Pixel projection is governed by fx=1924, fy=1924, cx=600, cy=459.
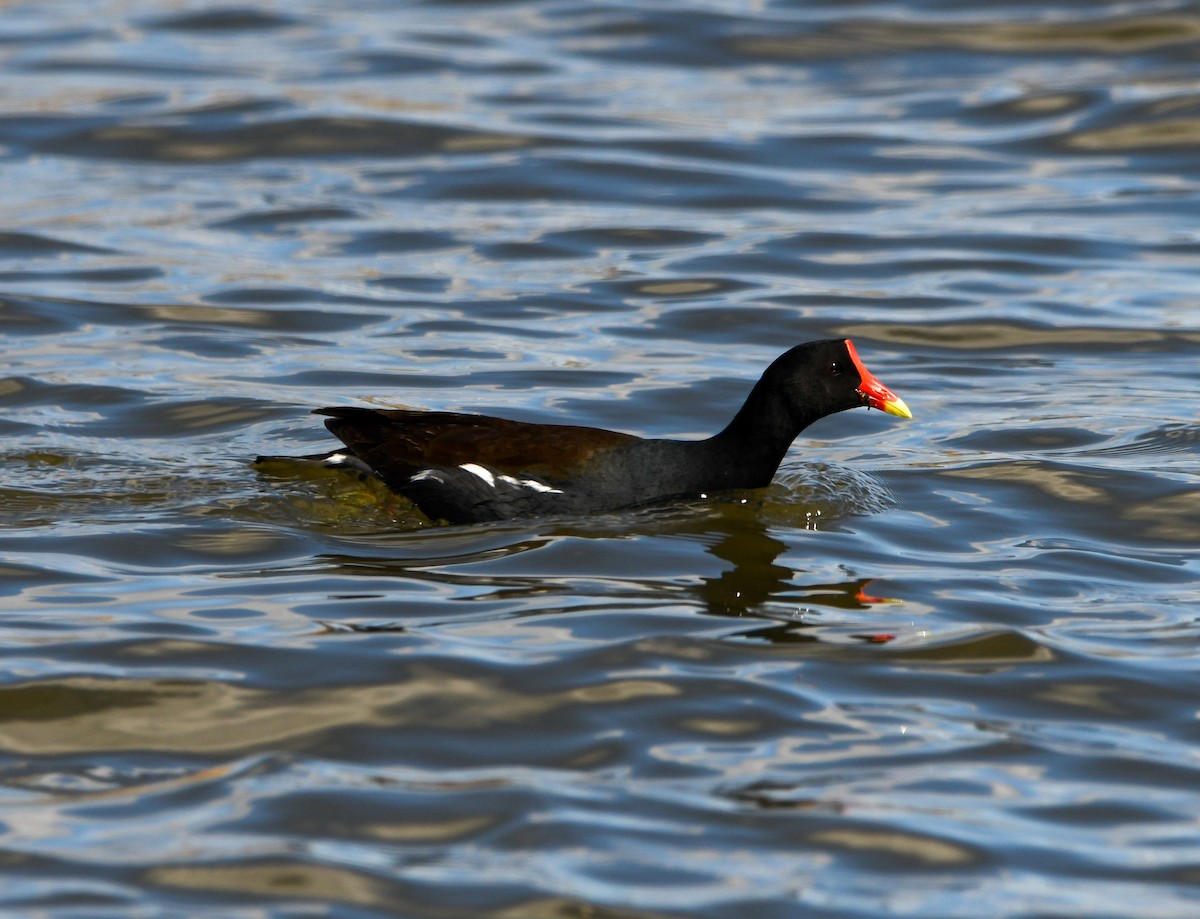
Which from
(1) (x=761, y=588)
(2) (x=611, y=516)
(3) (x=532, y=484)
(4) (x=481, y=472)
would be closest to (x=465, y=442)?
(4) (x=481, y=472)

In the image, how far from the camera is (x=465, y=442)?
795 cm

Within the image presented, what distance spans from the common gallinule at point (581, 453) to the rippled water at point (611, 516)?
14 centimetres

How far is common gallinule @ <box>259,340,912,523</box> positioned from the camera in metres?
7.85

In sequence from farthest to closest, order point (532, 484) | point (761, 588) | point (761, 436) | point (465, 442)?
point (761, 436) < point (465, 442) < point (532, 484) < point (761, 588)

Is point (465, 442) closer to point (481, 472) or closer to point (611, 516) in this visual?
point (481, 472)

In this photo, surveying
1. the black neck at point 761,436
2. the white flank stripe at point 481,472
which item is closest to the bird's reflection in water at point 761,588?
the black neck at point 761,436

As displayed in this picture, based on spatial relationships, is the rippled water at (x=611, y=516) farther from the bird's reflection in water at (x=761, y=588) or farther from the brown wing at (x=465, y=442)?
the brown wing at (x=465, y=442)

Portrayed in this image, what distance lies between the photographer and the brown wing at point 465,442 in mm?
7863

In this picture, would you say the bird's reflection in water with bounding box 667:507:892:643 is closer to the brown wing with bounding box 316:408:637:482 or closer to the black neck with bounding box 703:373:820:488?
the black neck with bounding box 703:373:820:488

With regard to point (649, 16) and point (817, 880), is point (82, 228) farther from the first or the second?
point (817, 880)

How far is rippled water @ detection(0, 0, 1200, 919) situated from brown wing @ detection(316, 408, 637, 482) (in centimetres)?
22

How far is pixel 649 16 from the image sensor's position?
803 inches

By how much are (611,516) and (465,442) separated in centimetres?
68

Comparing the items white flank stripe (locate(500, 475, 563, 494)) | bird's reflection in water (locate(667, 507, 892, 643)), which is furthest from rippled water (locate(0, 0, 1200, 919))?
white flank stripe (locate(500, 475, 563, 494))
